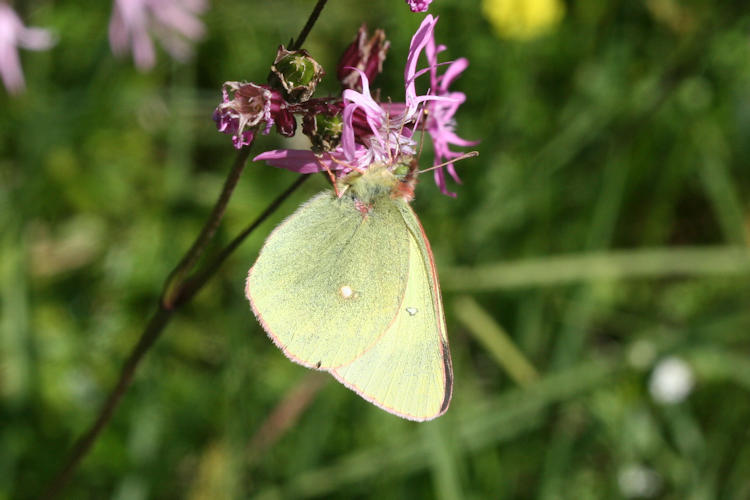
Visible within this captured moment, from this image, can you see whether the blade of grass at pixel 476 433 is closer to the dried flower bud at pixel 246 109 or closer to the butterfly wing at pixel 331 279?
the butterfly wing at pixel 331 279

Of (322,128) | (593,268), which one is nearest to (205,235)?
(322,128)

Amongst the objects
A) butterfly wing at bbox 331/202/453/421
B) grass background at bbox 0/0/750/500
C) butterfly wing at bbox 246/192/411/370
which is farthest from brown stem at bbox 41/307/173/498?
grass background at bbox 0/0/750/500

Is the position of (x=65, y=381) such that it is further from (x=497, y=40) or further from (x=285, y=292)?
(x=497, y=40)

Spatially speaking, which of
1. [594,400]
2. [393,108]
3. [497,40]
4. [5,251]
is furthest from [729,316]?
[5,251]

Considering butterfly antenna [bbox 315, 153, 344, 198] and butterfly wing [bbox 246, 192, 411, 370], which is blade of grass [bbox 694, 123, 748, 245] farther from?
butterfly antenna [bbox 315, 153, 344, 198]

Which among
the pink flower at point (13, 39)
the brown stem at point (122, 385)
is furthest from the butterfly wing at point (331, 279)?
the pink flower at point (13, 39)
